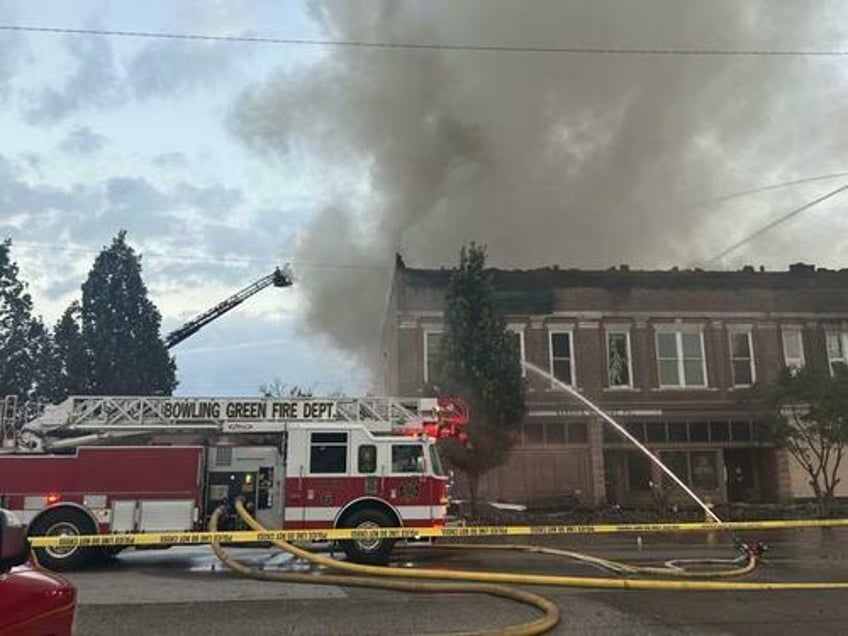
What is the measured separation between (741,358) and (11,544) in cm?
2992

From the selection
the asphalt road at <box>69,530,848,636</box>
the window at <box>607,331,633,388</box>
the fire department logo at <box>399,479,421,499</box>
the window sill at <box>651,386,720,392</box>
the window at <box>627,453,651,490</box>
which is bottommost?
the asphalt road at <box>69,530,848,636</box>

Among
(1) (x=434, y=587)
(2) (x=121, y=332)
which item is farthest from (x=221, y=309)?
(1) (x=434, y=587)

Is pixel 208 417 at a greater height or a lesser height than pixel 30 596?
greater

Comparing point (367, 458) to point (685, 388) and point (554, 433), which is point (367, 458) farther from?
point (685, 388)

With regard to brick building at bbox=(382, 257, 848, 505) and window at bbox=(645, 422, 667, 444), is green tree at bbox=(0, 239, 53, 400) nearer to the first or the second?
brick building at bbox=(382, 257, 848, 505)

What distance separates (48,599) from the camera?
10.2 feet

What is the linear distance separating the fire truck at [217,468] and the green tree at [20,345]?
19.3m

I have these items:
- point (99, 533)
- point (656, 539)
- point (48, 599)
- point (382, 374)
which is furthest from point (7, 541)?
point (382, 374)

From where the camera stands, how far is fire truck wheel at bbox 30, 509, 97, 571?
12664 millimetres

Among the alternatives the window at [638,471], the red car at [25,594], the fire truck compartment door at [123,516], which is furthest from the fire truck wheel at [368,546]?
the window at [638,471]

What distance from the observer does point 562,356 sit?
29.5 metres

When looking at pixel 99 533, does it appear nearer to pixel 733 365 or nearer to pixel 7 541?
pixel 7 541

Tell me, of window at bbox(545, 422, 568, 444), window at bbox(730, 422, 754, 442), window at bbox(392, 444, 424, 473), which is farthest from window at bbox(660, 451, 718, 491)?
window at bbox(392, 444, 424, 473)

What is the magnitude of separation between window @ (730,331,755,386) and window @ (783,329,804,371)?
1259 mm
